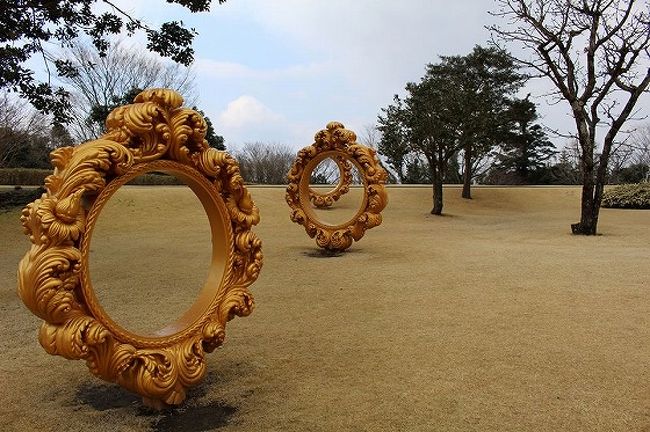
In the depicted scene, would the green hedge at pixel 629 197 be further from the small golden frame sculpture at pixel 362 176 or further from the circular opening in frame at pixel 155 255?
the circular opening in frame at pixel 155 255

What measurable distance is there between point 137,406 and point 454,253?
6573 mm

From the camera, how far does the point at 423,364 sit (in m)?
3.83

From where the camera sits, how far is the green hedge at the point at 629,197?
746 inches

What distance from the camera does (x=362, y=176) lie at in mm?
8938

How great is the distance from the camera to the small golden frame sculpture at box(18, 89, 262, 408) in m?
2.60

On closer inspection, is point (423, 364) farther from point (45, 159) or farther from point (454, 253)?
point (45, 159)

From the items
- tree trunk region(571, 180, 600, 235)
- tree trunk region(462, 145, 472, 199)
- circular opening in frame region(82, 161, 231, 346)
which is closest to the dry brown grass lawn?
circular opening in frame region(82, 161, 231, 346)

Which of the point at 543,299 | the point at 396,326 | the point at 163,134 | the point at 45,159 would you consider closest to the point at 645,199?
the point at 543,299

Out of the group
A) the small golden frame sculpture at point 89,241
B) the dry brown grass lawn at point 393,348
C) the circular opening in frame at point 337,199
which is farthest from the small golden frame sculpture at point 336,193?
the small golden frame sculpture at point 89,241

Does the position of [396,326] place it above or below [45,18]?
below

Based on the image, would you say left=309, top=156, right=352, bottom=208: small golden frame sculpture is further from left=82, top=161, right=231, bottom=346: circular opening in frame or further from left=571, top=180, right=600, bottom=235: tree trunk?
left=571, top=180, right=600, bottom=235: tree trunk

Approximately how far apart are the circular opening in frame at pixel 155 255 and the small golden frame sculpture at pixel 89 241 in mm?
13

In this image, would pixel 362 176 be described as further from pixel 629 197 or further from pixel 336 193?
pixel 629 197

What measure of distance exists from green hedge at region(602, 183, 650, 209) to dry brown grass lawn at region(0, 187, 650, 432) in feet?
36.1
